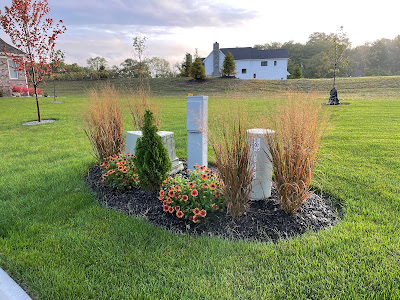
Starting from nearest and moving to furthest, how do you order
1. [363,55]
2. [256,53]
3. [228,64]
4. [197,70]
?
[197,70]
[228,64]
[256,53]
[363,55]

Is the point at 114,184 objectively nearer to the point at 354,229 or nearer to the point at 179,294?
the point at 179,294

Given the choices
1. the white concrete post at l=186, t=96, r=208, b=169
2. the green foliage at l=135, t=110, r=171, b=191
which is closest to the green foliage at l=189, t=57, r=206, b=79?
the white concrete post at l=186, t=96, r=208, b=169

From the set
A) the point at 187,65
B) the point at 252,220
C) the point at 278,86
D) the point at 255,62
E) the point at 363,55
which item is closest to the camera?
the point at 252,220

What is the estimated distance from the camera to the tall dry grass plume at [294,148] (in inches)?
96.6

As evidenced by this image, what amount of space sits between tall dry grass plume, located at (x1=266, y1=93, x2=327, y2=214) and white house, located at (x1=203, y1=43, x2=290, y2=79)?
37.1 meters

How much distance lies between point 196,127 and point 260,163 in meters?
1.03

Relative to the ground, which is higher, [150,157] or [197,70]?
[197,70]

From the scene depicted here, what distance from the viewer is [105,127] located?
12.9ft

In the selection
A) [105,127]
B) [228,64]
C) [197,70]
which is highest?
[228,64]

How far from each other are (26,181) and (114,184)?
1.47 m

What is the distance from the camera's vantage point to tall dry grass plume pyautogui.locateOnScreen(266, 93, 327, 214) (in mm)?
2453

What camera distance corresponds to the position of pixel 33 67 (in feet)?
29.8

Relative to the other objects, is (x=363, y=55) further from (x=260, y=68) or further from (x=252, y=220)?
(x=252, y=220)

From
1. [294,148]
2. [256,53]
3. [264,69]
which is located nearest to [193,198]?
[294,148]
